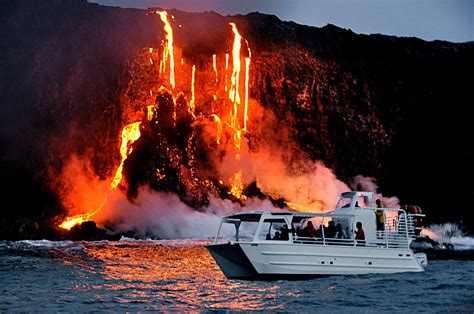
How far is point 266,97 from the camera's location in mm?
78500

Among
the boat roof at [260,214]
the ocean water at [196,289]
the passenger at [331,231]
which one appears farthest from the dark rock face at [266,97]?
the passenger at [331,231]

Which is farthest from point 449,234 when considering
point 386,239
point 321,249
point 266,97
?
point 321,249

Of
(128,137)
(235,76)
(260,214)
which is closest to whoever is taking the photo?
(260,214)

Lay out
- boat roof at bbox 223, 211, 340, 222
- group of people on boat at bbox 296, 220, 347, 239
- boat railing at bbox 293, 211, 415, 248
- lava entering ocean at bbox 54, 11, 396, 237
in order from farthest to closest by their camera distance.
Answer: lava entering ocean at bbox 54, 11, 396, 237, group of people on boat at bbox 296, 220, 347, 239, boat railing at bbox 293, 211, 415, 248, boat roof at bbox 223, 211, 340, 222

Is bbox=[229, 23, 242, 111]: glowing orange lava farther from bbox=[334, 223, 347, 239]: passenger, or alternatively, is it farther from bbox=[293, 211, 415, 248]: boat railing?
bbox=[334, 223, 347, 239]: passenger

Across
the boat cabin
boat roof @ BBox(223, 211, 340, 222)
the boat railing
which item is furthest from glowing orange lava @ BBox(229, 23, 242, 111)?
boat roof @ BBox(223, 211, 340, 222)

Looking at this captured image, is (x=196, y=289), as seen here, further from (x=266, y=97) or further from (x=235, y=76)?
(x=266, y=97)

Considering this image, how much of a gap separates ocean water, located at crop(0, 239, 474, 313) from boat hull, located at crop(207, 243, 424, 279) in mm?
546

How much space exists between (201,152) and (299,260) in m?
47.6

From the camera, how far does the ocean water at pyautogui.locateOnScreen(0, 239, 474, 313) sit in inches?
900

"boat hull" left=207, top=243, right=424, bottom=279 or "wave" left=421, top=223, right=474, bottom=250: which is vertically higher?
"boat hull" left=207, top=243, right=424, bottom=279

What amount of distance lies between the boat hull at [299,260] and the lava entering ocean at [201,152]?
3700cm

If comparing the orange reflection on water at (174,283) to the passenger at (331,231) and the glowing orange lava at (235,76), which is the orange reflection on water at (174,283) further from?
the glowing orange lava at (235,76)

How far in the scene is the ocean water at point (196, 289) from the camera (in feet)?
75.0
